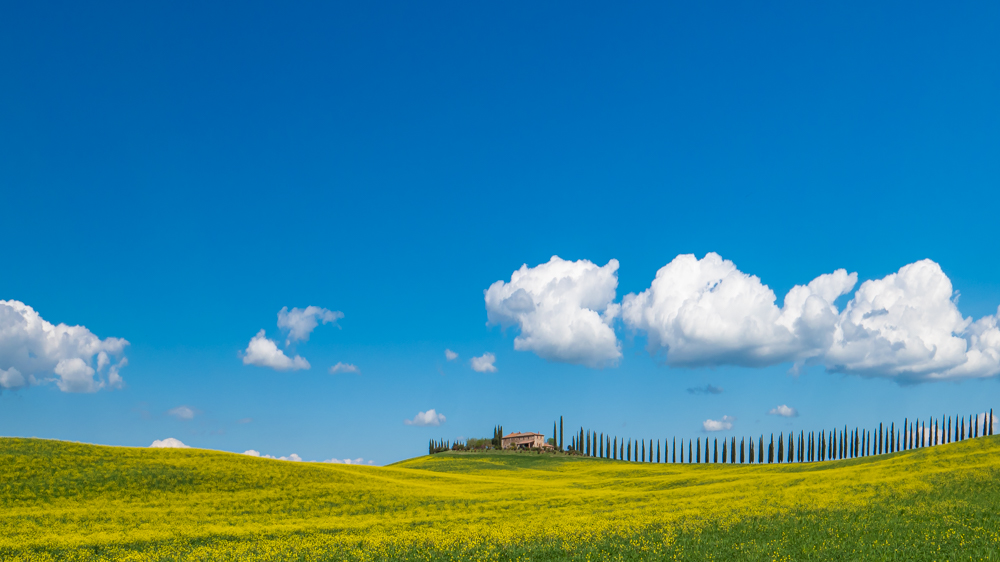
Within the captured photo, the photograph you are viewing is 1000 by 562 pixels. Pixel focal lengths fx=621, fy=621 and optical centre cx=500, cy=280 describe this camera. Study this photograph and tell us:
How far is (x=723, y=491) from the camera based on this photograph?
4466 cm

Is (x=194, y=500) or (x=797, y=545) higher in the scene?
(x=797, y=545)

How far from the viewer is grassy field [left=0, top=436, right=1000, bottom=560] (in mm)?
25484

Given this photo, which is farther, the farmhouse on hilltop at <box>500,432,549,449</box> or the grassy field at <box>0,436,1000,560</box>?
the farmhouse on hilltop at <box>500,432,549,449</box>

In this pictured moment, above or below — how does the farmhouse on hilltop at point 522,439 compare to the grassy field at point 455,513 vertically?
below

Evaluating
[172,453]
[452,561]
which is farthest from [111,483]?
[452,561]

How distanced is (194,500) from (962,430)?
135749 mm

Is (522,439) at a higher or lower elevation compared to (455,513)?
lower

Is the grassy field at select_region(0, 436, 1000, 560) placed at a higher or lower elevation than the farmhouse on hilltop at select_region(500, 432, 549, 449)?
higher

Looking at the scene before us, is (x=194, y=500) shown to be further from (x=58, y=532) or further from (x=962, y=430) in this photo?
(x=962, y=430)

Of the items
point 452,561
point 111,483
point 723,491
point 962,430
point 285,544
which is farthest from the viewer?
point 962,430

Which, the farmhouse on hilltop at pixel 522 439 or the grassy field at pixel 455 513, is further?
the farmhouse on hilltop at pixel 522 439

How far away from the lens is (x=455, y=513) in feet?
136

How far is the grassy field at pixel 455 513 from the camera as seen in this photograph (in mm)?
25484

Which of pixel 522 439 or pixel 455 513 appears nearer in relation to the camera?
pixel 455 513
